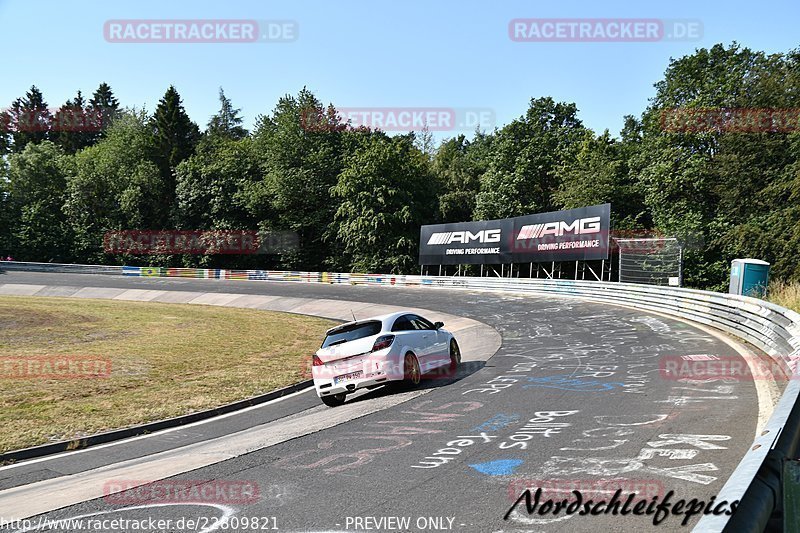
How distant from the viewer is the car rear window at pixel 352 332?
42.2 ft

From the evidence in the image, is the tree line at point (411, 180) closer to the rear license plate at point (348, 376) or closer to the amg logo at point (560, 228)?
the amg logo at point (560, 228)

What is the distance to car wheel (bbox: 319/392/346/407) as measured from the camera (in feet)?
42.8

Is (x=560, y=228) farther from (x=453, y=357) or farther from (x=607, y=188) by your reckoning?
(x=453, y=357)

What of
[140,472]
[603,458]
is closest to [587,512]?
[603,458]

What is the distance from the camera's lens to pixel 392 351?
1253 cm

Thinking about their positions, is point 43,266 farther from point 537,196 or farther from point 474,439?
point 474,439

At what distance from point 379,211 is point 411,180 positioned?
5.76 m

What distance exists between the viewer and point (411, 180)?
64688 millimetres

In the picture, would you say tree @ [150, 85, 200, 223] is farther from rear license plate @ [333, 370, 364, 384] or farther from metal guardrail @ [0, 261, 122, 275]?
rear license plate @ [333, 370, 364, 384]

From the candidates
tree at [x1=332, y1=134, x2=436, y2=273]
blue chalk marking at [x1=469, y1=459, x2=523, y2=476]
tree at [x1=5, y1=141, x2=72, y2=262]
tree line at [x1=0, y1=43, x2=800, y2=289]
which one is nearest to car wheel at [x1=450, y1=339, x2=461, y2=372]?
blue chalk marking at [x1=469, y1=459, x2=523, y2=476]

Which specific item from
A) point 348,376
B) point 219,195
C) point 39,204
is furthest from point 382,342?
point 39,204

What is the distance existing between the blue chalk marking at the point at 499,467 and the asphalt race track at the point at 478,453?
0.04 feet

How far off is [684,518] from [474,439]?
343 centimetres

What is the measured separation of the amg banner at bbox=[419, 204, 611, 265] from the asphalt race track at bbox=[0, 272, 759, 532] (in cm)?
2031
